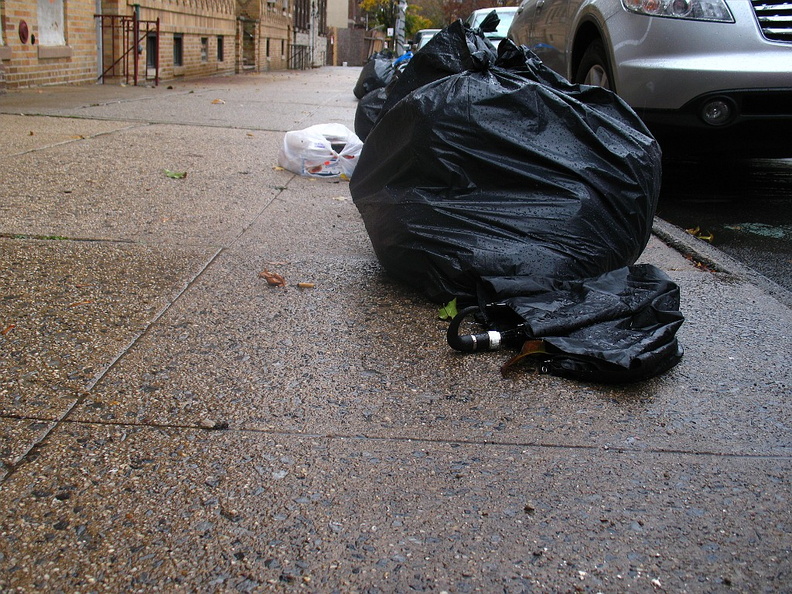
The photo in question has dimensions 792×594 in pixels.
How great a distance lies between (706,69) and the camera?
4504mm

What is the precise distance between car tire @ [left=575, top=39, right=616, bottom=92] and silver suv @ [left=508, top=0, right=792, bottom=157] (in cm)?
12

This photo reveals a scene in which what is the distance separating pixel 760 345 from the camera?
282 centimetres

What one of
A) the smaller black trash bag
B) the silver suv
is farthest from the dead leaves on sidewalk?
the silver suv

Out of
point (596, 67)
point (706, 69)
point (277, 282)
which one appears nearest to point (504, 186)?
point (277, 282)

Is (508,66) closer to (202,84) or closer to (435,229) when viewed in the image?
(435,229)

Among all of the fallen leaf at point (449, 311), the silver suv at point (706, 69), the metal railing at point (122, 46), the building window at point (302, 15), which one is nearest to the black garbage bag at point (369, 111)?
the silver suv at point (706, 69)

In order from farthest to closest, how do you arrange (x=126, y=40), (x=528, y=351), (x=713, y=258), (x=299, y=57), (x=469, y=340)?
(x=299, y=57) < (x=126, y=40) < (x=713, y=258) < (x=469, y=340) < (x=528, y=351)

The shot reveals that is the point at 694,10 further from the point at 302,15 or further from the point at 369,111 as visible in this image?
the point at 302,15

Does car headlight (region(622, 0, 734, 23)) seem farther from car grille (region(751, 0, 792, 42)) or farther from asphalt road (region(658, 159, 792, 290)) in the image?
asphalt road (region(658, 159, 792, 290))

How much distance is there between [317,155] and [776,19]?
2994 millimetres

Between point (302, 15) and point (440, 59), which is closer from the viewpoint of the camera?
point (440, 59)

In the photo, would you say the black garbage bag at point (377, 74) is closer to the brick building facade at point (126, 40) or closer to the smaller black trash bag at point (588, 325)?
the brick building facade at point (126, 40)

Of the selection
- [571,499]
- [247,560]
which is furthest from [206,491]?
[571,499]

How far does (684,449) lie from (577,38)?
14.0 feet
